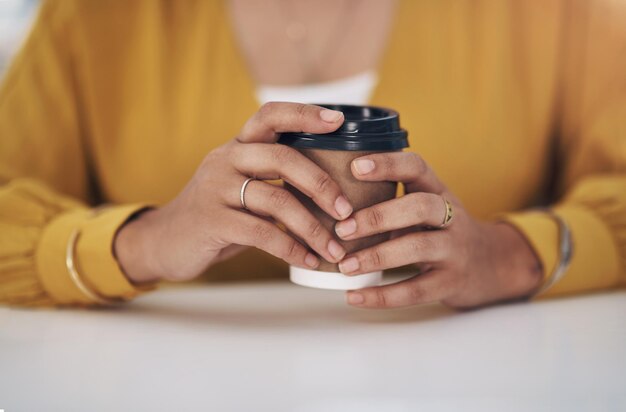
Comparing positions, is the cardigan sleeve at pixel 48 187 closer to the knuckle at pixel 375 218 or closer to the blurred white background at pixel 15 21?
the blurred white background at pixel 15 21

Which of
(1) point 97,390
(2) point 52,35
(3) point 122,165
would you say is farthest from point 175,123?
(1) point 97,390

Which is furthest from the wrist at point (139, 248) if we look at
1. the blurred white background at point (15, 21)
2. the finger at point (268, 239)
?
the blurred white background at point (15, 21)

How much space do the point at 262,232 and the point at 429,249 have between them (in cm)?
15

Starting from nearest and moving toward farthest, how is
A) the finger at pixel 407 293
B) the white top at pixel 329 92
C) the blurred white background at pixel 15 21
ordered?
the finger at pixel 407 293 < the white top at pixel 329 92 < the blurred white background at pixel 15 21

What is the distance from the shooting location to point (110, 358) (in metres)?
0.55

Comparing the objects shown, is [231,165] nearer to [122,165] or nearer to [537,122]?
[122,165]

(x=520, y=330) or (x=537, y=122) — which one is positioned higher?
(x=537, y=122)

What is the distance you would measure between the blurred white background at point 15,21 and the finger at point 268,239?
438mm

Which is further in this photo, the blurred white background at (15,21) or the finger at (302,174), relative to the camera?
the blurred white background at (15,21)

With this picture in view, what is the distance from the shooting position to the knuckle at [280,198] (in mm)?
524

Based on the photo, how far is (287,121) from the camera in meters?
0.50

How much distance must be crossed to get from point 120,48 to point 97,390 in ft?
1.50

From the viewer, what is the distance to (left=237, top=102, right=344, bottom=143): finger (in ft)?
1.60

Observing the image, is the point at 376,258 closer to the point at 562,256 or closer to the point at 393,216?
the point at 393,216
